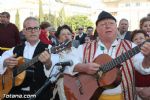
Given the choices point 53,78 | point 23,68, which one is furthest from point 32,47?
point 53,78

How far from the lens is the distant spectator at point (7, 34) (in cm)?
948

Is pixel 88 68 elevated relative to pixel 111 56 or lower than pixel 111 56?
lower

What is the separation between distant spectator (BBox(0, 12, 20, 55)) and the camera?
948cm

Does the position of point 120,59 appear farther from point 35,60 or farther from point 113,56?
point 35,60

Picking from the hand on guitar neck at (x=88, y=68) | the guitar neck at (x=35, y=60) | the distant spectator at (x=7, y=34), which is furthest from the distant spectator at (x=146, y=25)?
the distant spectator at (x=7, y=34)

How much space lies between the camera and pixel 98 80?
4301 millimetres

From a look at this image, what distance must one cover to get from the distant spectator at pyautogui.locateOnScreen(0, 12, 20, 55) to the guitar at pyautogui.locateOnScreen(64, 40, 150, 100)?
4916mm

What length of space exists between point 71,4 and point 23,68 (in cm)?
6435

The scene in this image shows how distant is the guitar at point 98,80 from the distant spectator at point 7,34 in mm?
4916

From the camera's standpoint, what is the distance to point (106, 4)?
238ft

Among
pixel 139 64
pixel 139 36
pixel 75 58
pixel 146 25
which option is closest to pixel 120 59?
pixel 139 64

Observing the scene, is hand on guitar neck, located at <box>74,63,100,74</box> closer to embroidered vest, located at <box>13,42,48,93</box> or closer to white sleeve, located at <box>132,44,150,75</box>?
white sleeve, located at <box>132,44,150,75</box>

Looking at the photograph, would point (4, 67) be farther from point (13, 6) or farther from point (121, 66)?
point (13, 6)

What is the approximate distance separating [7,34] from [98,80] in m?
5.64
